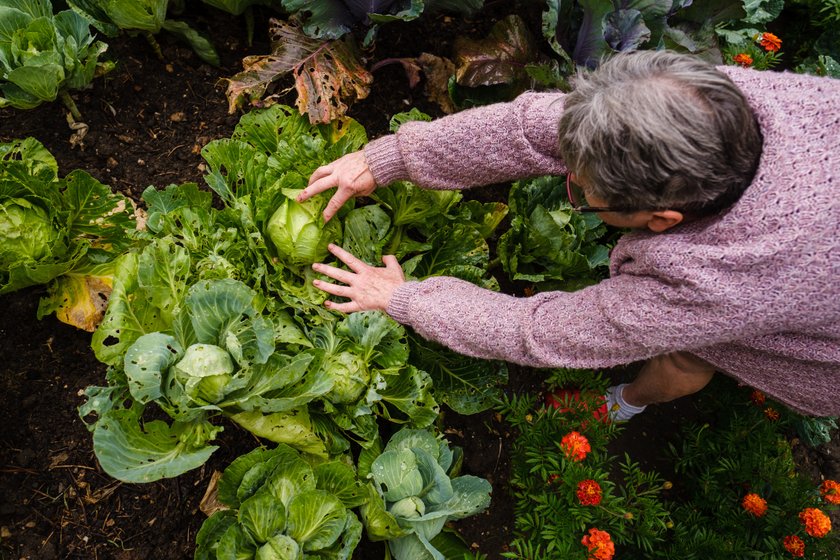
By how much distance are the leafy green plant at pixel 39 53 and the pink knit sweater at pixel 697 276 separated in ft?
4.14

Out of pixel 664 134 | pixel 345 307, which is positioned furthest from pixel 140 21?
pixel 664 134

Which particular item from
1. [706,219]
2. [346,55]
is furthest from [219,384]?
[346,55]

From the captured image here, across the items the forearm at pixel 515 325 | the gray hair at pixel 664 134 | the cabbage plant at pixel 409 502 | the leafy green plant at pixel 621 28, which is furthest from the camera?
the leafy green plant at pixel 621 28

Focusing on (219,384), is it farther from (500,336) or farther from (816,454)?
(816,454)

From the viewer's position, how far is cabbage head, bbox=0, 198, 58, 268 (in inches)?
82.0

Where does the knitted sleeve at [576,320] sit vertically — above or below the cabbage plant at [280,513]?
above

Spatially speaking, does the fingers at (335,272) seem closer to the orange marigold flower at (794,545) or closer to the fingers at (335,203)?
the fingers at (335,203)

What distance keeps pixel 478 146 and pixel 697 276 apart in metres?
0.91

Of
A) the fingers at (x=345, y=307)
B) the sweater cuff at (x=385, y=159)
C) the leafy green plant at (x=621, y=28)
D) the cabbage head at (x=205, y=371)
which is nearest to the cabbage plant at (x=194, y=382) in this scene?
the cabbage head at (x=205, y=371)

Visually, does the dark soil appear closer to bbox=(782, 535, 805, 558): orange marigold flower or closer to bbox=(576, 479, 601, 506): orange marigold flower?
bbox=(576, 479, 601, 506): orange marigold flower

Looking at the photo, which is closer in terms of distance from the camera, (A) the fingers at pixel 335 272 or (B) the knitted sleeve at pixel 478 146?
(B) the knitted sleeve at pixel 478 146

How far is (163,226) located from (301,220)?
0.49m

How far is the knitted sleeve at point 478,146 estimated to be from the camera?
7.07 feet

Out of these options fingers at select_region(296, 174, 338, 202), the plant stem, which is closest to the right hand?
fingers at select_region(296, 174, 338, 202)
